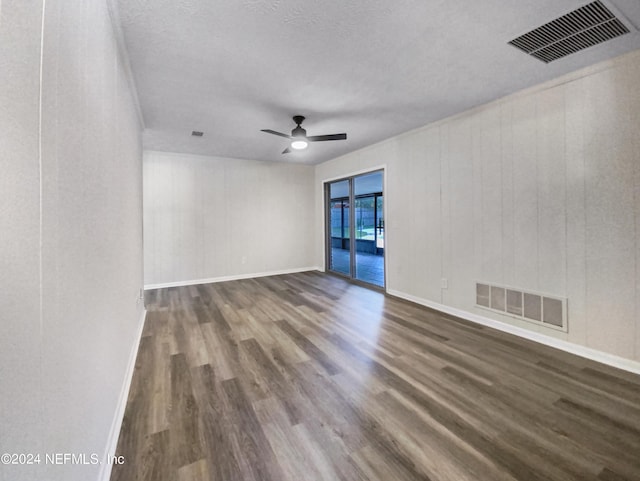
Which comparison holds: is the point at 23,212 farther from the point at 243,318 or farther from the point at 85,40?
the point at 243,318

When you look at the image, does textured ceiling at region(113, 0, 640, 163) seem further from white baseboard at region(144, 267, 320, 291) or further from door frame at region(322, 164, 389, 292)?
white baseboard at region(144, 267, 320, 291)

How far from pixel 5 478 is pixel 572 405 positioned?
9.13 feet

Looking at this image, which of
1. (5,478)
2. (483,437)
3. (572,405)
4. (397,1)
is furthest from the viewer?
(572,405)

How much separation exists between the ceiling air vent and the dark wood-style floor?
8.61 ft

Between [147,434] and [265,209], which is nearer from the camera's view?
[147,434]

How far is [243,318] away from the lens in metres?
3.53

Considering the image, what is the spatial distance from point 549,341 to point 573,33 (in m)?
2.68

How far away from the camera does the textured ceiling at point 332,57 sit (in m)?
1.77

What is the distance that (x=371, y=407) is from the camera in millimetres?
1848

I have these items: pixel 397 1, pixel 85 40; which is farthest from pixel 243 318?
pixel 397 1

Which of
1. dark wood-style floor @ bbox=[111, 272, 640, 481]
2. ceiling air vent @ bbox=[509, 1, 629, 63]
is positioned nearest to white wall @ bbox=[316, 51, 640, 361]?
ceiling air vent @ bbox=[509, 1, 629, 63]

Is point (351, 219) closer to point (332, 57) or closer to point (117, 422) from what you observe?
point (332, 57)

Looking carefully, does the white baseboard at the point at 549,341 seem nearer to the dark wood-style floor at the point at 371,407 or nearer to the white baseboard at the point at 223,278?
the dark wood-style floor at the point at 371,407

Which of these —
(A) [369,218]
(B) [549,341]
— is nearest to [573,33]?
(B) [549,341]
